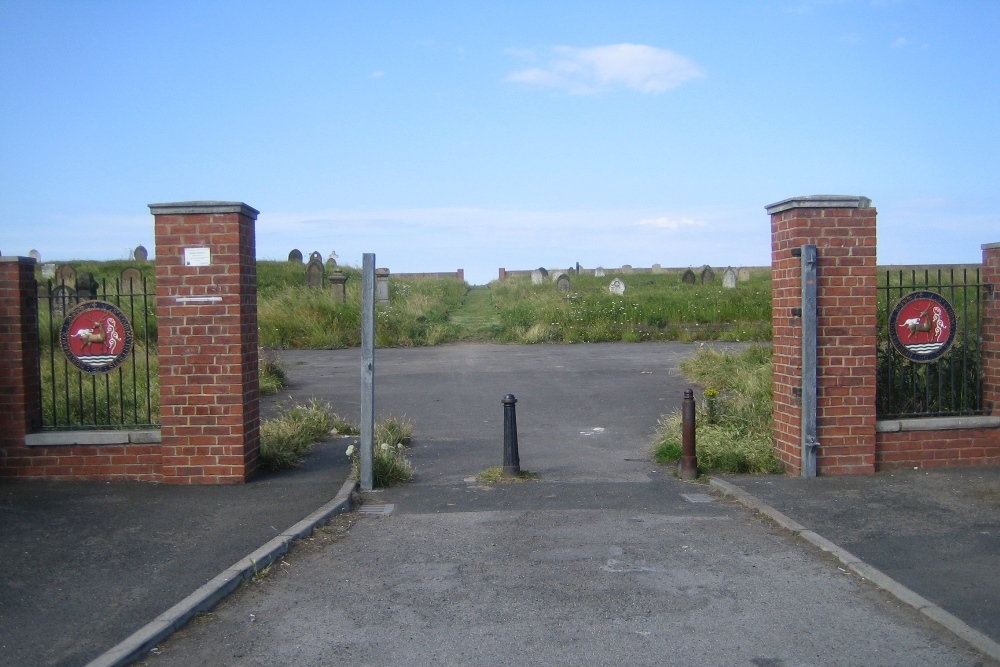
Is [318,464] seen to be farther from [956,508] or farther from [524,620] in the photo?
[956,508]

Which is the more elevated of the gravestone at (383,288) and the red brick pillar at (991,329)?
the gravestone at (383,288)

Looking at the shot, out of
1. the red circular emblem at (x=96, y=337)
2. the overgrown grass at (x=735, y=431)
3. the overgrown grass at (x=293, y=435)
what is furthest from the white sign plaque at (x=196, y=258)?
the overgrown grass at (x=735, y=431)

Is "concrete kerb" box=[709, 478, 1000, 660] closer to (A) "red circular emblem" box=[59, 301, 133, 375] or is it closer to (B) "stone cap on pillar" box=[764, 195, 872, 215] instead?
(B) "stone cap on pillar" box=[764, 195, 872, 215]

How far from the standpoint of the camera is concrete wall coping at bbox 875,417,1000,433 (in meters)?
8.85

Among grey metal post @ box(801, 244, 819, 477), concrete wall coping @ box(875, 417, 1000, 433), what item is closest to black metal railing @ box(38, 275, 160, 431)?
grey metal post @ box(801, 244, 819, 477)

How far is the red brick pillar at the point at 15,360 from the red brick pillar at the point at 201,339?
1345mm

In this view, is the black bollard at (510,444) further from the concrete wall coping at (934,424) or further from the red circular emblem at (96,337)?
the red circular emblem at (96,337)

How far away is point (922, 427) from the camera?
8.89 metres

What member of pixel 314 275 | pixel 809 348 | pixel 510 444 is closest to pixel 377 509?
pixel 510 444

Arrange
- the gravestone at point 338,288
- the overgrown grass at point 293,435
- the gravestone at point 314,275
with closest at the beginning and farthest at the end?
1. the overgrown grass at point 293,435
2. the gravestone at point 338,288
3. the gravestone at point 314,275

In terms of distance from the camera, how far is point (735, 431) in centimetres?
989

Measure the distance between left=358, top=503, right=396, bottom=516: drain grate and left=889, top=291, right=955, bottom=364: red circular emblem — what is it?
208 inches

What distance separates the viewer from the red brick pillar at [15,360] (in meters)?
8.62

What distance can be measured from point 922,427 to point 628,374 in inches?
373
